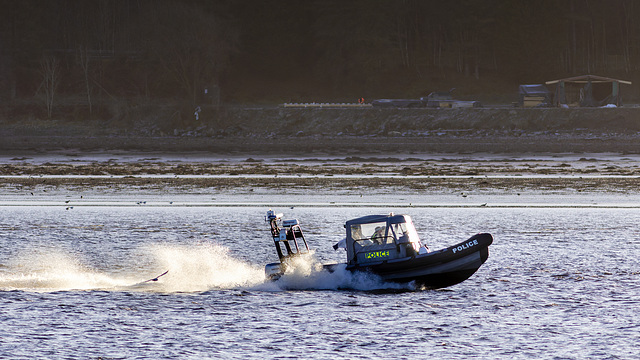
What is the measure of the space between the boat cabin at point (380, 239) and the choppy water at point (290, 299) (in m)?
0.63

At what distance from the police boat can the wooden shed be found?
82.1 m

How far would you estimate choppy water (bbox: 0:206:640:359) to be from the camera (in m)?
15.3

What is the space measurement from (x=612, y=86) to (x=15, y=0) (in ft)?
335

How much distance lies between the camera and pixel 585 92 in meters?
98.1

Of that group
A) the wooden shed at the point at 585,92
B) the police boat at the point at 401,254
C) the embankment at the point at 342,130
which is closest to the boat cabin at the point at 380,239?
the police boat at the point at 401,254

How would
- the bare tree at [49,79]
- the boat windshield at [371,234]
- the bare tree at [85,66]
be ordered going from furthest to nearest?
the bare tree at [85,66]
the bare tree at [49,79]
the boat windshield at [371,234]

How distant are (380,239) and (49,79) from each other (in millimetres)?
109307

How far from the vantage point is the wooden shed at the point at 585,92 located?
96.9 metres

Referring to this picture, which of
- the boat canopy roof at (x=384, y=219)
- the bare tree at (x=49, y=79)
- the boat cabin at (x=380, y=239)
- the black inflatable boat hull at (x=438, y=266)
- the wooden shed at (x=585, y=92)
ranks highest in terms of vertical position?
→ the bare tree at (x=49, y=79)

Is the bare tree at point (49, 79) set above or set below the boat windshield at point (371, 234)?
above

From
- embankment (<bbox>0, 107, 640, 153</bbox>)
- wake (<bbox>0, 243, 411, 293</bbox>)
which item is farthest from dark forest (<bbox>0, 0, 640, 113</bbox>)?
wake (<bbox>0, 243, 411, 293</bbox>)

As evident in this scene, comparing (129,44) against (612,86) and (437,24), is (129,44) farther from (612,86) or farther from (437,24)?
(612,86)

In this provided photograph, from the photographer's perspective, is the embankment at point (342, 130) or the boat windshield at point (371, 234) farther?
the embankment at point (342, 130)

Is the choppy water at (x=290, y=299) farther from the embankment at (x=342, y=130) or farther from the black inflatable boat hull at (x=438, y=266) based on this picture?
the embankment at (x=342, y=130)
